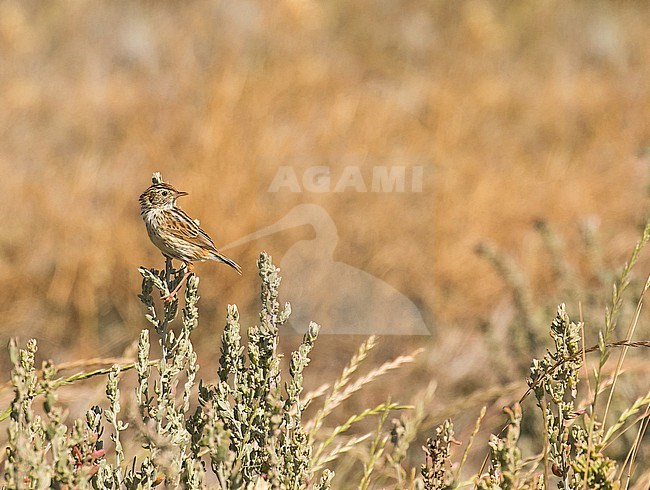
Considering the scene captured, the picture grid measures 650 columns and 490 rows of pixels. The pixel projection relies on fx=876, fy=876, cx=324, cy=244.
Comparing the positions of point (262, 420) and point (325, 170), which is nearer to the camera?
point (262, 420)

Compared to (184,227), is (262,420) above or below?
below

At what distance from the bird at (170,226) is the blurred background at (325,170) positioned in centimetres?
99

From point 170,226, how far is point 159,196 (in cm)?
6

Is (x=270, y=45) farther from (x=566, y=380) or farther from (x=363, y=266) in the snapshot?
(x=566, y=380)

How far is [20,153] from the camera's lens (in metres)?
5.79

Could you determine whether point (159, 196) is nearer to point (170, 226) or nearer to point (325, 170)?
point (170, 226)

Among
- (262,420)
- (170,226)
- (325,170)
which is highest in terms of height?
(325,170)

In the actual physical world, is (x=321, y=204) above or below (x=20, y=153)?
below

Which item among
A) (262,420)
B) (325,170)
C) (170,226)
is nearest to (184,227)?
(170,226)

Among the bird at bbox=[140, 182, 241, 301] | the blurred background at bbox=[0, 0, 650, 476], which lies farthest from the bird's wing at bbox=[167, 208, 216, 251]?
the blurred background at bbox=[0, 0, 650, 476]

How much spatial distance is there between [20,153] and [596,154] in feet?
13.5

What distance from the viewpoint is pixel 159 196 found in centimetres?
123

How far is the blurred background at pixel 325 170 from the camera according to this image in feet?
13.4

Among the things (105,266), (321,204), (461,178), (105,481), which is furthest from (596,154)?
(105,481)
